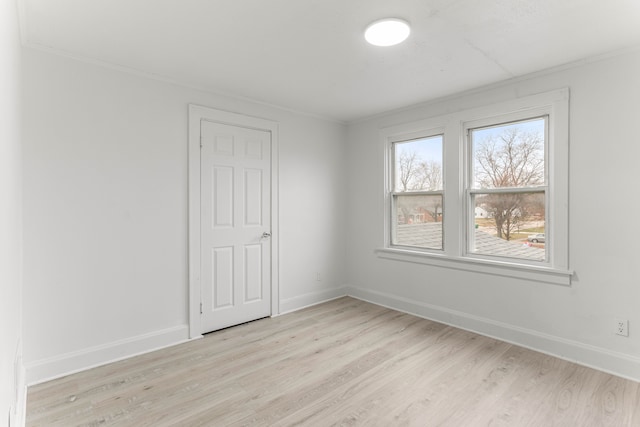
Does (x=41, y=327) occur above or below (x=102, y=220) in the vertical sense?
below

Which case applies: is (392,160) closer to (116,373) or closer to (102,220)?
(102,220)

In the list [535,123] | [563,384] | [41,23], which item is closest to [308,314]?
[563,384]

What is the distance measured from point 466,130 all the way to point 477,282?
5.03 ft

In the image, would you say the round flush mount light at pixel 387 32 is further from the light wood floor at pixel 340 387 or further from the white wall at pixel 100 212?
the light wood floor at pixel 340 387

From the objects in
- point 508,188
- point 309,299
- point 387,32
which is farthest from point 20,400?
point 508,188

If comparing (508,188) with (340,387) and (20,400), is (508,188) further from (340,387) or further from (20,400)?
(20,400)

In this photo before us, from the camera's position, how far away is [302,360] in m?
2.71

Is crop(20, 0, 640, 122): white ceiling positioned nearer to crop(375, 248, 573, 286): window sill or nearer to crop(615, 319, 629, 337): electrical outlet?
crop(375, 248, 573, 286): window sill

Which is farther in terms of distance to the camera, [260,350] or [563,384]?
[260,350]

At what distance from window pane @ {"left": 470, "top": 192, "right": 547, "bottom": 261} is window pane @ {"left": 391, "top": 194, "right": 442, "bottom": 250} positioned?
0.41 m

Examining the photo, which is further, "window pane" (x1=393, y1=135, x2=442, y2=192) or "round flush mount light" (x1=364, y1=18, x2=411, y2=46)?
"window pane" (x1=393, y1=135, x2=442, y2=192)

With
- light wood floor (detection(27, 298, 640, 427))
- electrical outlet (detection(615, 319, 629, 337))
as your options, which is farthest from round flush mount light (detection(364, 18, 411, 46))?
electrical outlet (detection(615, 319, 629, 337))

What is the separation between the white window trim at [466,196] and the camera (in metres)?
2.73

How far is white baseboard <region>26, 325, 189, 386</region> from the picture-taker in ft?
7.73
